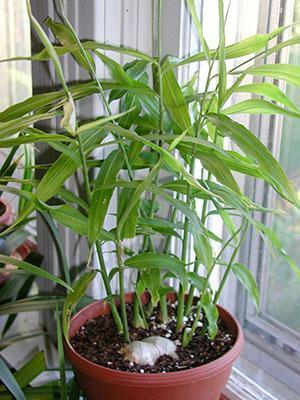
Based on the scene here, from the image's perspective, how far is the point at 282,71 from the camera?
0.60 m

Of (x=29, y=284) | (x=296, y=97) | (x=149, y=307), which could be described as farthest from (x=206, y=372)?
(x=29, y=284)

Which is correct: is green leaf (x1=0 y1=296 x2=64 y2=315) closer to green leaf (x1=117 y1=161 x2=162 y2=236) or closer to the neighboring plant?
the neighboring plant

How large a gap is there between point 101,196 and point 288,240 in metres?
0.39

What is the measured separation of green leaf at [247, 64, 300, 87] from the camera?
1.94 ft

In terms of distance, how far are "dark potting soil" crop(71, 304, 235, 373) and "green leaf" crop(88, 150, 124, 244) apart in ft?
0.66

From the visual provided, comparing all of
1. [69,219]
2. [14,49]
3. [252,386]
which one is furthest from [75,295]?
[14,49]

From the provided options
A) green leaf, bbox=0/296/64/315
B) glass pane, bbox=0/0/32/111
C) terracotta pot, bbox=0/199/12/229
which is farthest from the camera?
glass pane, bbox=0/0/32/111

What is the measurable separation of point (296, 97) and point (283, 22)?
0.12m

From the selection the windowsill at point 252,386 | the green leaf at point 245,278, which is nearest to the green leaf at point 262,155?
the green leaf at point 245,278

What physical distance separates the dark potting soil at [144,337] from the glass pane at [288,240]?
0.53 ft

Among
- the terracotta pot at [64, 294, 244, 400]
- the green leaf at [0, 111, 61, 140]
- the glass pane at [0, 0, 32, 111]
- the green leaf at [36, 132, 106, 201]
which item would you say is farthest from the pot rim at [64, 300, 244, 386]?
the glass pane at [0, 0, 32, 111]

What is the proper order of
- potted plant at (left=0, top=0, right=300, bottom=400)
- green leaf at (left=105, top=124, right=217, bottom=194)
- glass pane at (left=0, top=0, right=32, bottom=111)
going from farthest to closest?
glass pane at (left=0, top=0, right=32, bottom=111) < potted plant at (left=0, top=0, right=300, bottom=400) < green leaf at (left=105, top=124, right=217, bottom=194)

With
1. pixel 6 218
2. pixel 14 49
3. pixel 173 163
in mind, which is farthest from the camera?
pixel 14 49

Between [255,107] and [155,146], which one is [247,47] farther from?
[155,146]
